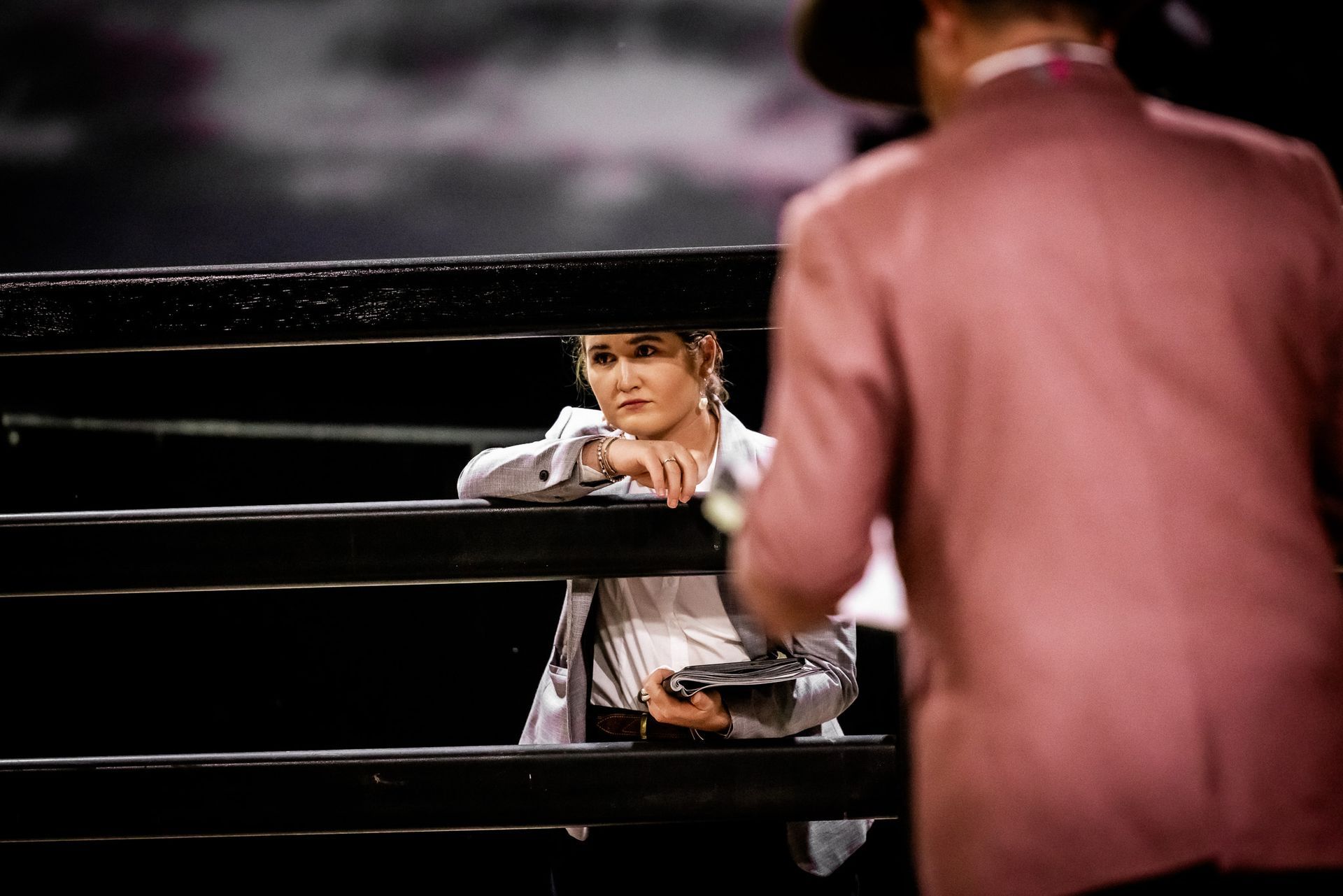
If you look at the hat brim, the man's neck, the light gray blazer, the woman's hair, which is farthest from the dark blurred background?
the man's neck

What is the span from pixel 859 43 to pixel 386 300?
632mm

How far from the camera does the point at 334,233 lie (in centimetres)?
284

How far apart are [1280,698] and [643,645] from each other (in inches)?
39.2

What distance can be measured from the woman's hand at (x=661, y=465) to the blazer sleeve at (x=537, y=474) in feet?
0.13

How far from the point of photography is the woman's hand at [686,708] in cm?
135

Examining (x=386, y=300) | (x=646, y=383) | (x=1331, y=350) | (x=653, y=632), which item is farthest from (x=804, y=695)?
(x=1331, y=350)

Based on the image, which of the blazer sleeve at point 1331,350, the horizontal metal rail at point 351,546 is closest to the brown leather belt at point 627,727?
the horizontal metal rail at point 351,546

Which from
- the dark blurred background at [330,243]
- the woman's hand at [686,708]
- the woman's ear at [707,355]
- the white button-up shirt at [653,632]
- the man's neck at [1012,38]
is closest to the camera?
the man's neck at [1012,38]

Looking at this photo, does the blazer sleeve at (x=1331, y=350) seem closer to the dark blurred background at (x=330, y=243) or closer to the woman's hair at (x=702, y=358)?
the woman's hair at (x=702, y=358)

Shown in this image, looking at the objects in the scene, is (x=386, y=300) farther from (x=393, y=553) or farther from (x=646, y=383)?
(x=646, y=383)

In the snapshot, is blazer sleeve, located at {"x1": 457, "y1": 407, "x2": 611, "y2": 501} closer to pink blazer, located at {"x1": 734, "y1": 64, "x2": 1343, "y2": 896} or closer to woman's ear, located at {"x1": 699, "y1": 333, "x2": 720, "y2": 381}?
woman's ear, located at {"x1": 699, "y1": 333, "x2": 720, "y2": 381}

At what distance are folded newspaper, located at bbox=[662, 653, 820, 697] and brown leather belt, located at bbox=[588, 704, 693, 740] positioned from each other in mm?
91

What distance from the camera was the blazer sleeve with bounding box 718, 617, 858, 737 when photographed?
1.38 meters

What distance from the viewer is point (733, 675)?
1.29 m
